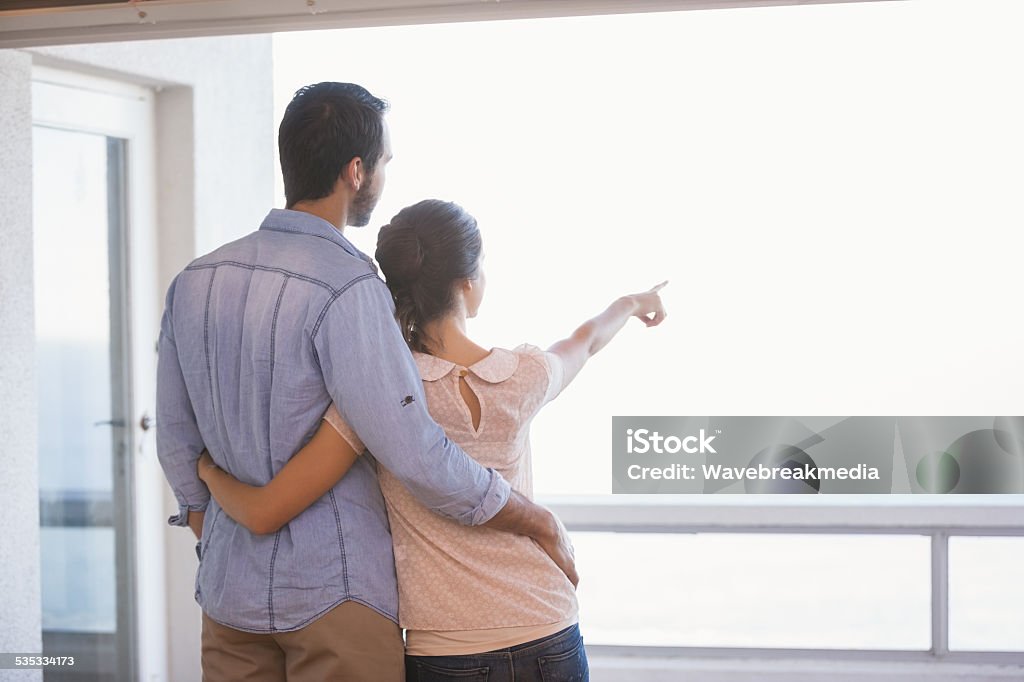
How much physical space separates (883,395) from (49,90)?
2.48m

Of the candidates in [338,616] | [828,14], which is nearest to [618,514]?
[828,14]

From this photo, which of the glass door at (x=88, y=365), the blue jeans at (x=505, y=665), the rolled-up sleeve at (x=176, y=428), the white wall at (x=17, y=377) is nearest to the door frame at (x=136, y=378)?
the glass door at (x=88, y=365)

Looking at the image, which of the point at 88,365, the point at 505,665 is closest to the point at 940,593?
the point at 505,665

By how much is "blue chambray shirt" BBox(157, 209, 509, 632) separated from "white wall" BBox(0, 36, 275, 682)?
126 cm

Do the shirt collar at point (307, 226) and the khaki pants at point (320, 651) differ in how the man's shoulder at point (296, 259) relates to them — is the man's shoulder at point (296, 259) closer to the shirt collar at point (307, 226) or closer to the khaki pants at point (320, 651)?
the shirt collar at point (307, 226)

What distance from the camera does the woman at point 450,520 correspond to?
1.48 metres

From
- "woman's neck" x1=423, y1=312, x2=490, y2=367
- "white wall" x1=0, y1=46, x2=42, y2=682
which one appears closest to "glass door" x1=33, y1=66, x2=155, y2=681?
"white wall" x1=0, y1=46, x2=42, y2=682

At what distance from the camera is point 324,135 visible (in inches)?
57.2

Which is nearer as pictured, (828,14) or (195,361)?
(195,361)

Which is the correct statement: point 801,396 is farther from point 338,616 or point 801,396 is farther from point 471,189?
point 338,616

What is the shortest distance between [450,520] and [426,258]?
0.38m

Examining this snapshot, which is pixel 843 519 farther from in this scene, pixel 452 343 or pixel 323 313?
pixel 323 313

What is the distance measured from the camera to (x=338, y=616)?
1426 millimetres

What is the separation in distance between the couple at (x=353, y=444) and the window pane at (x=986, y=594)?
2.09 meters
